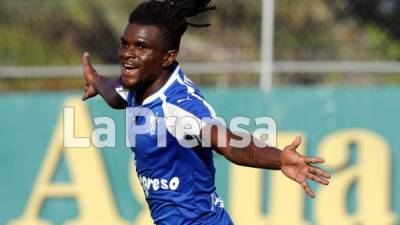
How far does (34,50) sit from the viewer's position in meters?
10.1

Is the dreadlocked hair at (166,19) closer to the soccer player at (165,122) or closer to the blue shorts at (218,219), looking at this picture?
the soccer player at (165,122)

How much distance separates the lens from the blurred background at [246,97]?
8.89m

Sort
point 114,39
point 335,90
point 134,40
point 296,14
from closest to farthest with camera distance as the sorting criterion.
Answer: point 134,40, point 335,90, point 296,14, point 114,39

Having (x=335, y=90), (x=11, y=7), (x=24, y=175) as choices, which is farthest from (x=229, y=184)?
(x=11, y=7)

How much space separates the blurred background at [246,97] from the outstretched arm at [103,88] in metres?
2.80

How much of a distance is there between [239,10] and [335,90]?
1283mm

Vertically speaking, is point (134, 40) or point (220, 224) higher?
point (134, 40)

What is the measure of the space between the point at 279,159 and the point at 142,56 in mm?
869

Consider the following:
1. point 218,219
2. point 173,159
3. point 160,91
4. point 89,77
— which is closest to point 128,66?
point 160,91

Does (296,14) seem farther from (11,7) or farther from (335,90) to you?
(11,7)

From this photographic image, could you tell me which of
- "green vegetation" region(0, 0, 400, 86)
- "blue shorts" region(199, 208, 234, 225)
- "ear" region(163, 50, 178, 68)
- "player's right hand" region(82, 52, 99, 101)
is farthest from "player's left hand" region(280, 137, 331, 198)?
"green vegetation" region(0, 0, 400, 86)

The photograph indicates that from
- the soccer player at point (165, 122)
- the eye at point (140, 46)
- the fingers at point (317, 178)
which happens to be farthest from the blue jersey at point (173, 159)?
the fingers at point (317, 178)

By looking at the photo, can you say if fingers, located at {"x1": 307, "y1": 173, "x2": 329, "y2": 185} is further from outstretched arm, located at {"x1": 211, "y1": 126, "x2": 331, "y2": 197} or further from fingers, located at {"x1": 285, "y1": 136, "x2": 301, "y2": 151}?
fingers, located at {"x1": 285, "y1": 136, "x2": 301, "y2": 151}

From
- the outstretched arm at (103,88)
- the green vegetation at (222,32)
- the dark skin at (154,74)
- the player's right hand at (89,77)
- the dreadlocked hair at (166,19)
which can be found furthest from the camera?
the green vegetation at (222,32)
